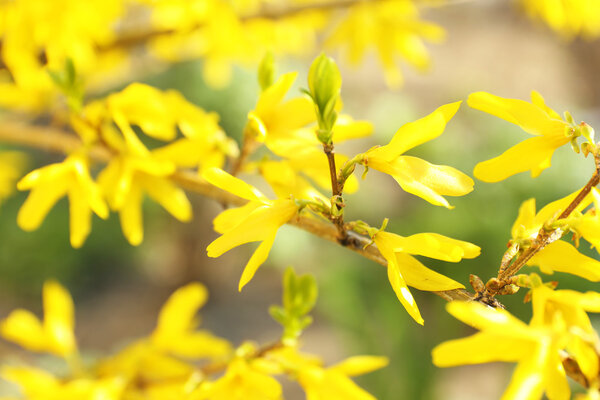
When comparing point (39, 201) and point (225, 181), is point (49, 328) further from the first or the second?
point (225, 181)

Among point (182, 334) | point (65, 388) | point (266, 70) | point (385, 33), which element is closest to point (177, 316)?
point (182, 334)

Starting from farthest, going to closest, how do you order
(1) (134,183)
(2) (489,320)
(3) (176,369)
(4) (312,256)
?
(4) (312,256) < (3) (176,369) < (1) (134,183) < (2) (489,320)

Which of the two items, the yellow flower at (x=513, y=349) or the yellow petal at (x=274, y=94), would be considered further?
the yellow petal at (x=274, y=94)

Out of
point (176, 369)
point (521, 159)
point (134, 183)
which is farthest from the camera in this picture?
point (176, 369)

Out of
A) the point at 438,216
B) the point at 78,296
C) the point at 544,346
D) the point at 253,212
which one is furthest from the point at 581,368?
the point at 78,296

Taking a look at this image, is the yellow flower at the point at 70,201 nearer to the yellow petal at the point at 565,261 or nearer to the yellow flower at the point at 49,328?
the yellow flower at the point at 49,328

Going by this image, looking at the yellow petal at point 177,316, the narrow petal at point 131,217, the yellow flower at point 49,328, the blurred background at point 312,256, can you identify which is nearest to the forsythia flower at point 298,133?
the narrow petal at point 131,217

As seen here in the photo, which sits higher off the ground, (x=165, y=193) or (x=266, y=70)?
(x=266, y=70)

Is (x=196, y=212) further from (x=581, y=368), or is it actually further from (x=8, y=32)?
(x=581, y=368)
